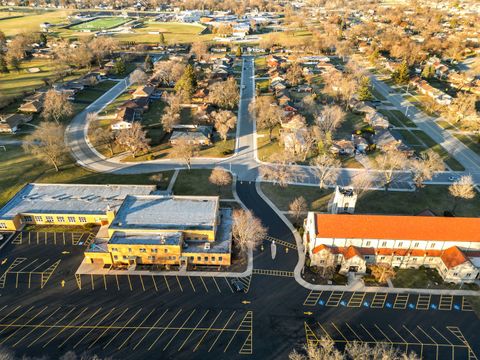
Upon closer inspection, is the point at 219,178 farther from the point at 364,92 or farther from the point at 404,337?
the point at 364,92

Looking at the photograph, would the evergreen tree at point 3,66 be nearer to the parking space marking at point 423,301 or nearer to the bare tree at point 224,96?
the bare tree at point 224,96

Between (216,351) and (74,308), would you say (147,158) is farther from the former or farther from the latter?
(216,351)

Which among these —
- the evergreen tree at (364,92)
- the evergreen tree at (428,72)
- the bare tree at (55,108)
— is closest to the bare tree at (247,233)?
the bare tree at (55,108)


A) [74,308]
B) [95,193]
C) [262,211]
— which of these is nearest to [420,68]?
[262,211]

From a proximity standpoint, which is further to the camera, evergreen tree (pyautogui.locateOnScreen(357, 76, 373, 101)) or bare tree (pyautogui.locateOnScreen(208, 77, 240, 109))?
evergreen tree (pyautogui.locateOnScreen(357, 76, 373, 101))

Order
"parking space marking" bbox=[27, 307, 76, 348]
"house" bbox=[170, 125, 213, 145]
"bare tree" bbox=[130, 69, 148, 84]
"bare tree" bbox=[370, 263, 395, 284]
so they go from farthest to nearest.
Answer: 1. "bare tree" bbox=[130, 69, 148, 84]
2. "house" bbox=[170, 125, 213, 145]
3. "bare tree" bbox=[370, 263, 395, 284]
4. "parking space marking" bbox=[27, 307, 76, 348]

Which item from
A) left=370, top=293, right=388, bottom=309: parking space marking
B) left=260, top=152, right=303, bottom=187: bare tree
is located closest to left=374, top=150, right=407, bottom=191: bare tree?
left=260, top=152, right=303, bottom=187: bare tree

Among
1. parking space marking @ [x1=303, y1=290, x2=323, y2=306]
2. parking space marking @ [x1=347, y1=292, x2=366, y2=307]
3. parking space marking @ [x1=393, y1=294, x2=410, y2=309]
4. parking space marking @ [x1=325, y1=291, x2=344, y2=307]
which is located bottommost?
parking space marking @ [x1=393, y1=294, x2=410, y2=309]

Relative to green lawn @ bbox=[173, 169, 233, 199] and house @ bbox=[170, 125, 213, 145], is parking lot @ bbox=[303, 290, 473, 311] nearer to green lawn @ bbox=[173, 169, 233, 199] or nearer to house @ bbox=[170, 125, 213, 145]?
green lawn @ bbox=[173, 169, 233, 199]
